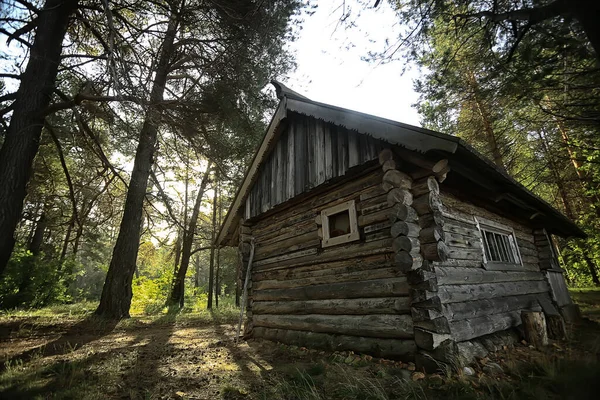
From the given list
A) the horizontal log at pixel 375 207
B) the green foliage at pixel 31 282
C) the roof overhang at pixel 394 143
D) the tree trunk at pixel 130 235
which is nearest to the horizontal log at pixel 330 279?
the horizontal log at pixel 375 207

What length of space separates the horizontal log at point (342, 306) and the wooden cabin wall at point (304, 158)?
2.54 meters

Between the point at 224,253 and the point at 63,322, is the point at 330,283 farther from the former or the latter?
A: the point at 224,253

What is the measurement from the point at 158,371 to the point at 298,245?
3719 mm

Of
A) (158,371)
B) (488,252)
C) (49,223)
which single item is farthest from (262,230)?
(49,223)

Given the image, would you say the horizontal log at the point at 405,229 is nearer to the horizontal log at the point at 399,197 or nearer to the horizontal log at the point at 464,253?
the horizontal log at the point at 399,197

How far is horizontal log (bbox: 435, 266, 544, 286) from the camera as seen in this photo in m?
4.78

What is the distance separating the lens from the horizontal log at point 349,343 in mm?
4531

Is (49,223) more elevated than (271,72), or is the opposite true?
(271,72)

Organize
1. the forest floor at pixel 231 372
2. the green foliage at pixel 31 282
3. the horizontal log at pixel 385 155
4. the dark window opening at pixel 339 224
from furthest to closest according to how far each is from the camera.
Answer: the green foliage at pixel 31 282 < the dark window opening at pixel 339 224 < the horizontal log at pixel 385 155 < the forest floor at pixel 231 372

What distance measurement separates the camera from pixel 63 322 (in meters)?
8.82

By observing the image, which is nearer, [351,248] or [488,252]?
[351,248]

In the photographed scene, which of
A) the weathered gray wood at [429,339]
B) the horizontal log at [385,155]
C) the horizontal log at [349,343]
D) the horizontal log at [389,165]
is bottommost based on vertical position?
the horizontal log at [349,343]

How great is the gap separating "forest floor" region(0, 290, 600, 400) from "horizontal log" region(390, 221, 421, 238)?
197 cm

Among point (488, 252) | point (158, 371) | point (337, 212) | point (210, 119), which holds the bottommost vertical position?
point (158, 371)
